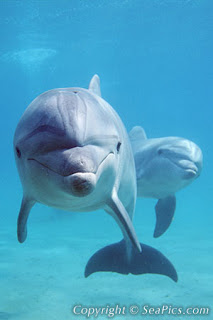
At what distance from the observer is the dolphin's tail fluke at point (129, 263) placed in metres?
5.99

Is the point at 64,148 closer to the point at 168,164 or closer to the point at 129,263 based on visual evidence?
the point at 129,263

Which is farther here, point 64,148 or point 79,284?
point 79,284

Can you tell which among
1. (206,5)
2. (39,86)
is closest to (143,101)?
(39,86)

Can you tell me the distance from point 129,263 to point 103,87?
4638 centimetres

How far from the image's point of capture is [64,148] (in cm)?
254

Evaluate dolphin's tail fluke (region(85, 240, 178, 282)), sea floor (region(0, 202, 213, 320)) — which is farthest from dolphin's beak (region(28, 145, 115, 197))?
sea floor (region(0, 202, 213, 320))

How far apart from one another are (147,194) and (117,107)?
6298 cm

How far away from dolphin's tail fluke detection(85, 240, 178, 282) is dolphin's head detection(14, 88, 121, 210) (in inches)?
124

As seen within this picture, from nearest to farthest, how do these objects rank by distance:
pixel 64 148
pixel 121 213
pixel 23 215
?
pixel 64 148 → pixel 121 213 → pixel 23 215

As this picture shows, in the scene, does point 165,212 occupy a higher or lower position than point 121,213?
lower

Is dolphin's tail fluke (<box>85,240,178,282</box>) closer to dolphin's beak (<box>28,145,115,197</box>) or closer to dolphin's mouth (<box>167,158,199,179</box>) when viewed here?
dolphin's mouth (<box>167,158,199,179</box>)

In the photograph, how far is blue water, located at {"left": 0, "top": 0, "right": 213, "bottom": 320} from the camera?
7.65 meters

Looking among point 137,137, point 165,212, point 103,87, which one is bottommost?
point 103,87

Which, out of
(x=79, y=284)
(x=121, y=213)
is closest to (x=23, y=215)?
(x=121, y=213)
